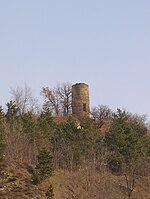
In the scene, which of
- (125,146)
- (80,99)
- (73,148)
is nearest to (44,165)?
(73,148)

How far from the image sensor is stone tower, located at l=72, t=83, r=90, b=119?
4700 cm

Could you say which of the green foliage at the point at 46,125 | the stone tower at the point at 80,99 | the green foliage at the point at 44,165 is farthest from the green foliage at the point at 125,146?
the stone tower at the point at 80,99

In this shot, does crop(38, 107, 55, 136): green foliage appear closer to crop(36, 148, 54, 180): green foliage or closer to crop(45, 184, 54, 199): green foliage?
crop(36, 148, 54, 180): green foliage

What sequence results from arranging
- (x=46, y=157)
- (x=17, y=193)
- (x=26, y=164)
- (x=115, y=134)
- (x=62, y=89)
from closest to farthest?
(x=17, y=193)
(x=46, y=157)
(x=26, y=164)
(x=115, y=134)
(x=62, y=89)

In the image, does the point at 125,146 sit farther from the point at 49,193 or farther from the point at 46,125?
the point at 49,193

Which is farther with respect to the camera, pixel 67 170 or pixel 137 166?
pixel 137 166

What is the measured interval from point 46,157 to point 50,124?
28.4 ft

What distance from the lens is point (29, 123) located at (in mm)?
27328

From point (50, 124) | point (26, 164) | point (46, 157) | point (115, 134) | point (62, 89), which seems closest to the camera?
point (46, 157)

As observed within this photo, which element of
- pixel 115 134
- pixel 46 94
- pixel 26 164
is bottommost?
pixel 26 164

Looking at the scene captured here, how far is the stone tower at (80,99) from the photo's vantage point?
4700cm

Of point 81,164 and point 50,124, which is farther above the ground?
point 50,124

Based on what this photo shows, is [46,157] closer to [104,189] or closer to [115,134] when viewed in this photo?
[104,189]

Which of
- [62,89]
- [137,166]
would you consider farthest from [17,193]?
[62,89]
